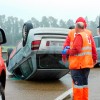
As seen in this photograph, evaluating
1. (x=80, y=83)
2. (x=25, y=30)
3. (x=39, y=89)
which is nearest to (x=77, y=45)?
(x=80, y=83)

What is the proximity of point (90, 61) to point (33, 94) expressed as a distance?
9.13 feet

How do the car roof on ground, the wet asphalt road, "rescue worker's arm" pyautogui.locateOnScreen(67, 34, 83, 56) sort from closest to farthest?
"rescue worker's arm" pyautogui.locateOnScreen(67, 34, 83, 56) < the wet asphalt road < the car roof on ground

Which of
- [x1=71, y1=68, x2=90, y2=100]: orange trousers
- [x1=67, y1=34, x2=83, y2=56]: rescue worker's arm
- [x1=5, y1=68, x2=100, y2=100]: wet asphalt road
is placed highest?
[x1=67, y1=34, x2=83, y2=56]: rescue worker's arm

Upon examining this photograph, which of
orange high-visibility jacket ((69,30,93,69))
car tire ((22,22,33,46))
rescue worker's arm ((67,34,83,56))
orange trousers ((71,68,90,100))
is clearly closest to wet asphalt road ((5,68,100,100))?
car tire ((22,22,33,46))

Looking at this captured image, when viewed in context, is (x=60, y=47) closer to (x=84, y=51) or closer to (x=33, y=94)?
(x=33, y=94)

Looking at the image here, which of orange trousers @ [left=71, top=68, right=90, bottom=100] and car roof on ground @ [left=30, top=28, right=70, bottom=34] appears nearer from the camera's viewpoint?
orange trousers @ [left=71, top=68, right=90, bottom=100]

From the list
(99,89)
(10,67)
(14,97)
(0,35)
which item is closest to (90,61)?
(0,35)

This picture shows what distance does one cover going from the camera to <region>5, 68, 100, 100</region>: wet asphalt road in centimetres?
974

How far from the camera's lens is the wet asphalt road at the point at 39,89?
32.0ft

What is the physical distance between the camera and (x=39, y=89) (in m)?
11.0

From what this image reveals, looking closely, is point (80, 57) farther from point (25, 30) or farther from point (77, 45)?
point (25, 30)

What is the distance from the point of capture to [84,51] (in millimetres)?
7793

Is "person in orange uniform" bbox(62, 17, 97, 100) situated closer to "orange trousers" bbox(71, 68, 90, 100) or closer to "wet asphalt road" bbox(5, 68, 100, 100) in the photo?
"orange trousers" bbox(71, 68, 90, 100)

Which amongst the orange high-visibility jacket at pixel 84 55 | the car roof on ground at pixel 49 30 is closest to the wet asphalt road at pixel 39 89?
the car roof on ground at pixel 49 30
